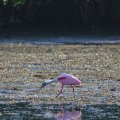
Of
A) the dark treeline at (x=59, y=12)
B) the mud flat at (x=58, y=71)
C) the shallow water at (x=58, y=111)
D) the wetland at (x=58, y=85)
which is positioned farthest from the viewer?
the dark treeline at (x=59, y=12)

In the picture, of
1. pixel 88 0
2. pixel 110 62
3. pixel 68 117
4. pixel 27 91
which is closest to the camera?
pixel 68 117

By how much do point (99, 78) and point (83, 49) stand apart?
21.4 feet

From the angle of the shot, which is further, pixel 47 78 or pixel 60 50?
pixel 60 50

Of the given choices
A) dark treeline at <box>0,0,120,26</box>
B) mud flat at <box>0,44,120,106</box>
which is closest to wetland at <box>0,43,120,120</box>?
mud flat at <box>0,44,120,106</box>

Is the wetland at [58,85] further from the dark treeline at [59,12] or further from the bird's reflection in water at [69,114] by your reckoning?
the dark treeline at [59,12]

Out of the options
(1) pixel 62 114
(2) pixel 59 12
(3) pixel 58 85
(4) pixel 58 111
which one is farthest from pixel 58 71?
(2) pixel 59 12

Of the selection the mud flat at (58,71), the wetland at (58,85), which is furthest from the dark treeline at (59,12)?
the wetland at (58,85)

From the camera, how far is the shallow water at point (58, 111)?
20.2 ft

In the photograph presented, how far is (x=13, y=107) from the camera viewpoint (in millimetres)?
6715

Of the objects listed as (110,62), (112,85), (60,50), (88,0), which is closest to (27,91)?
(112,85)

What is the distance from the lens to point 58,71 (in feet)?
34.0

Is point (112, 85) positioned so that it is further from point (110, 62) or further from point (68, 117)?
point (110, 62)

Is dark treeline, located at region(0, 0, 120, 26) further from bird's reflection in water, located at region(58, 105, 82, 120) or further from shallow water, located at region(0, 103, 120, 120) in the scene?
bird's reflection in water, located at region(58, 105, 82, 120)

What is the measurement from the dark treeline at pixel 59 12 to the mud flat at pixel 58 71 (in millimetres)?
4352
